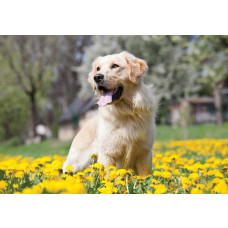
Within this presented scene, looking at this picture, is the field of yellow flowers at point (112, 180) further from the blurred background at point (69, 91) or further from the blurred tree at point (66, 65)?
the blurred tree at point (66, 65)

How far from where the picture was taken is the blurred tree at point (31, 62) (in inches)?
415

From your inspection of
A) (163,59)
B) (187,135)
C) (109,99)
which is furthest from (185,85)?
(109,99)

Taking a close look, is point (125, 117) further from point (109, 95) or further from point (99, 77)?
point (99, 77)

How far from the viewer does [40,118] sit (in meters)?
12.0

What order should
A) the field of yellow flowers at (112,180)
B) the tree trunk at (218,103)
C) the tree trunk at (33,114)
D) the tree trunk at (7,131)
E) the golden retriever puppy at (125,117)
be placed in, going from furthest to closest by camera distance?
the tree trunk at (218,103)
the tree trunk at (33,114)
the tree trunk at (7,131)
the golden retriever puppy at (125,117)
the field of yellow flowers at (112,180)

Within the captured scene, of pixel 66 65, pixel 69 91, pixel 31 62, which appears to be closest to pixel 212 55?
pixel 66 65

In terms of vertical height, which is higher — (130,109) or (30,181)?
(130,109)

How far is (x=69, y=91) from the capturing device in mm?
13883

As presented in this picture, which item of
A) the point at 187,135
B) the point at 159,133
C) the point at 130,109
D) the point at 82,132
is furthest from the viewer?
the point at 159,133

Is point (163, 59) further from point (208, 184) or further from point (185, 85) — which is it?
point (208, 184)

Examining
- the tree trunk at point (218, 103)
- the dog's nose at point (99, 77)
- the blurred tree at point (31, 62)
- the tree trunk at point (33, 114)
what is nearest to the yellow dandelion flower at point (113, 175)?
the dog's nose at point (99, 77)

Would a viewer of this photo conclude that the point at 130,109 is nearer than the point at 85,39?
Yes
